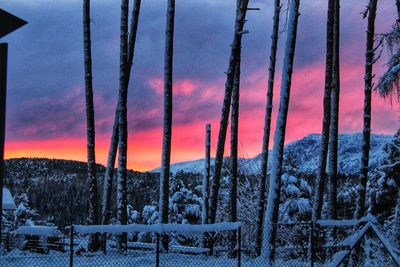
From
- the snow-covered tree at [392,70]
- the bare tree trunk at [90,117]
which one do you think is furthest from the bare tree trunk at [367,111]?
the bare tree trunk at [90,117]

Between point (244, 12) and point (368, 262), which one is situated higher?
point (244, 12)

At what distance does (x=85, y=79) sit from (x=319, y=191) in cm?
873

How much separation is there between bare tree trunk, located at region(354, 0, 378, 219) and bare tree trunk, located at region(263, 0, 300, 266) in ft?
8.36

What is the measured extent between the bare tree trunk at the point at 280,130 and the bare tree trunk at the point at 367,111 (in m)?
2.55

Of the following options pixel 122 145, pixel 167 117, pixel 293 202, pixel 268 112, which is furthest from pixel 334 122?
pixel 293 202

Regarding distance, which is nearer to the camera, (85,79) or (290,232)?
(85,79)

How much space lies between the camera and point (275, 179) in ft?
54.6

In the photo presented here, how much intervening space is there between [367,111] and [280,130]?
118 inches

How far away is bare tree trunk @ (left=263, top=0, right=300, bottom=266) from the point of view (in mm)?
16609

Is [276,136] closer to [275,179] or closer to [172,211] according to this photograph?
[275,179]

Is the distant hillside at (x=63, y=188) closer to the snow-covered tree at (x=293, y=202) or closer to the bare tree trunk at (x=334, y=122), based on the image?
the snow-covered tree at (x=293, y=202)

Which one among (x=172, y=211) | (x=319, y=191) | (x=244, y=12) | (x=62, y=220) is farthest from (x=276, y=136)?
(x=62, y=220)

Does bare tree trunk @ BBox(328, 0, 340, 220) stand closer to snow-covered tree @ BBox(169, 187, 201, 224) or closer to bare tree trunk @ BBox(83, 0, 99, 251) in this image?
bare tree trunk @ BBox(83, 0, 99, 251)

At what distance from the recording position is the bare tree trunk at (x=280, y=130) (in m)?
16.6
